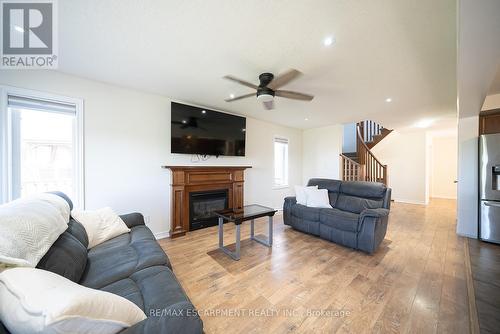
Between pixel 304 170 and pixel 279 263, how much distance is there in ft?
12.8

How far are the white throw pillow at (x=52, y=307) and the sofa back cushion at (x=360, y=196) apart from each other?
333cm

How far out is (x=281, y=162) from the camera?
5.48 meters

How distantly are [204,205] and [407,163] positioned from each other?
6666 mm

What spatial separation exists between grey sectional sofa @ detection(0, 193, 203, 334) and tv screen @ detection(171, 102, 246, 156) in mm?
1896

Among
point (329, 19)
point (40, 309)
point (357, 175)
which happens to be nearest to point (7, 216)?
point (40, 309)

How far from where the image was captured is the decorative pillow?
96 cm

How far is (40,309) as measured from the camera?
637 millimetres

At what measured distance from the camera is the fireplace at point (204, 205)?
3574 millimetres

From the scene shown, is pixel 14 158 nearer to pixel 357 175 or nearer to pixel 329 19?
pixel 329 19

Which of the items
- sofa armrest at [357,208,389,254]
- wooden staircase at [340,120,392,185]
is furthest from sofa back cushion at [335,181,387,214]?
wooden staircase at [340,120,392,185]

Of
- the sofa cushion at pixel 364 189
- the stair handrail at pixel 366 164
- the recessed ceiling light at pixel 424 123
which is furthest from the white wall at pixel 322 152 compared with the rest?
the recessed ceiling light at pixel 424 123

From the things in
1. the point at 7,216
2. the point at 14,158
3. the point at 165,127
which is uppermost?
the point at 165,127

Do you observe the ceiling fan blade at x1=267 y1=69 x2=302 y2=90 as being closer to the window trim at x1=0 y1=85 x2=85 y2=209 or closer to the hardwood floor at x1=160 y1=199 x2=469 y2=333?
the hardwood floor at x1=160 y1=199 x2=469 y2=333

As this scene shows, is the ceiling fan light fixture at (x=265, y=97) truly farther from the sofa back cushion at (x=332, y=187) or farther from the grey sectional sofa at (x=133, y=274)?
the sofa back cushion at (x=332, y=187)
